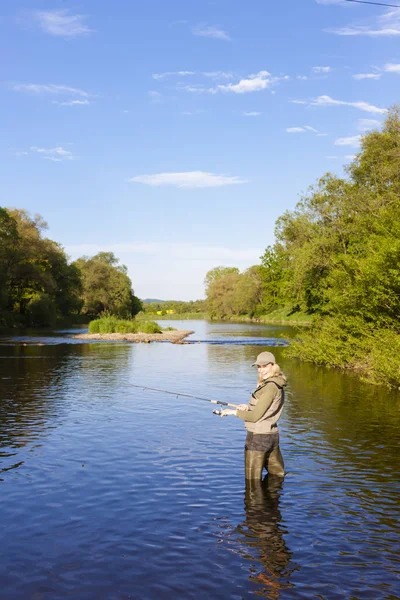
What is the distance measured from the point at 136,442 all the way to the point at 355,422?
6.89 m

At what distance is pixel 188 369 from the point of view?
32281 mm

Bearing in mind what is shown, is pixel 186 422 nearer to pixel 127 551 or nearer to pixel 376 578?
pixel 127 551

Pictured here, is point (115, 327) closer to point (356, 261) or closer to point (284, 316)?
point (356, 261)

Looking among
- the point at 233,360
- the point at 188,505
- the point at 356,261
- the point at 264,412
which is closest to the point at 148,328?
the point at 233,360

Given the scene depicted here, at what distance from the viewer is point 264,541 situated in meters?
8.38

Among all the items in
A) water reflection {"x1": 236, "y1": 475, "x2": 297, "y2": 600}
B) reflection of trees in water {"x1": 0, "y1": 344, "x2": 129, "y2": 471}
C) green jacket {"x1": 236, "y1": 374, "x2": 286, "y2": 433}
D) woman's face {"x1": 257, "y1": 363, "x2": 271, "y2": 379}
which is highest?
woman's face {"x1": 257, "y1": 363, "x2": 271, "y2": 379}

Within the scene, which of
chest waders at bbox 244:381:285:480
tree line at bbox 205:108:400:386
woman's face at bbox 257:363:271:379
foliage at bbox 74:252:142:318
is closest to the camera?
woman's face at bbox 257:363:271:379

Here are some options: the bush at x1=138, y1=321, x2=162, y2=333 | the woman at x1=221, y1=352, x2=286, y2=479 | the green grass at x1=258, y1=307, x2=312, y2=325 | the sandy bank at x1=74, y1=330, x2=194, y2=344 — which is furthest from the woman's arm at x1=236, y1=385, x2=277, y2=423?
the green grass at x1=258, y1=307, x2=312, y2=325

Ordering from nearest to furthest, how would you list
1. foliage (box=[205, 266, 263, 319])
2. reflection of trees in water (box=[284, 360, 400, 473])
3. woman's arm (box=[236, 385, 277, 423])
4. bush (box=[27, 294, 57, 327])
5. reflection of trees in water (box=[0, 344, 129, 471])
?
woman's arm (box=[236, 385, 277, 423]) → reflection of trees in water (box=[284, 360, 400, 473]) → reflection of trees in water (box=[0, 344, 129, 471]) → bush (box=[27, 294, 57, 327]) → foliage (box=[205, 266, 263, 319])

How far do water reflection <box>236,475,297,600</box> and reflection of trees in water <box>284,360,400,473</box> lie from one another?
3130 mm

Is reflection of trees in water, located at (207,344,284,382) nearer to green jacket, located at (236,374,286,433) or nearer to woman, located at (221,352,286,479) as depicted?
woman, located at (221,352,286,479)

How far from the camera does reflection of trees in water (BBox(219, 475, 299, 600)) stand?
7.19 meters

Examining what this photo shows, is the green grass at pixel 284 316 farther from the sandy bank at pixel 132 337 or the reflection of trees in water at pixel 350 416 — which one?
the reflection of trees in water at pixel 350 416

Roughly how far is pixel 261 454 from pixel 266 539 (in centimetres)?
171
